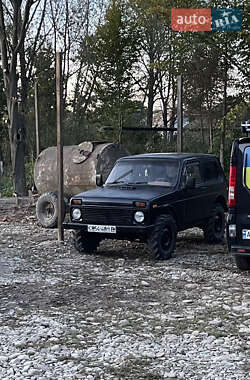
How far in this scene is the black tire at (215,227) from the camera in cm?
1252

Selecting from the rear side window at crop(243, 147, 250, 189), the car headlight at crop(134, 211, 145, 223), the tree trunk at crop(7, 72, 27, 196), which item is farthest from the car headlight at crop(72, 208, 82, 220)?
the tree trunk at crop(7, 72, 27, 196)

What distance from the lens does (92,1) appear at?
118ft

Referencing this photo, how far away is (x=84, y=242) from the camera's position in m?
11.4

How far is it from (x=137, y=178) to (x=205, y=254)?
178 centimetres

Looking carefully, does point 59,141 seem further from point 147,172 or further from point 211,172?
point 211,172

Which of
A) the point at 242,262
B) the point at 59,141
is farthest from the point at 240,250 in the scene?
the point at 59,141

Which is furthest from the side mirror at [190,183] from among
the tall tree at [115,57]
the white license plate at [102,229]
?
the tall tree at [115,57]

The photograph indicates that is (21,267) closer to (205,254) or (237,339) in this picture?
(205,254)

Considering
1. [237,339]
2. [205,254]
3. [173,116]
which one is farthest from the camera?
[173,116]

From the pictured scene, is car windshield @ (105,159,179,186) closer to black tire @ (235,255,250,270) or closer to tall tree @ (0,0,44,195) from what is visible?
black tire @ (235,255,250,270)

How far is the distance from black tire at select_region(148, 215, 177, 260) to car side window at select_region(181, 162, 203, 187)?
0.91 meters

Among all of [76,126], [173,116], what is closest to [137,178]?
[76,126]

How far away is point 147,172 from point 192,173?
2.79 ft

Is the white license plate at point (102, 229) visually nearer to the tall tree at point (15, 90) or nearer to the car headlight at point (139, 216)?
the car headlight at point (139, 216)
